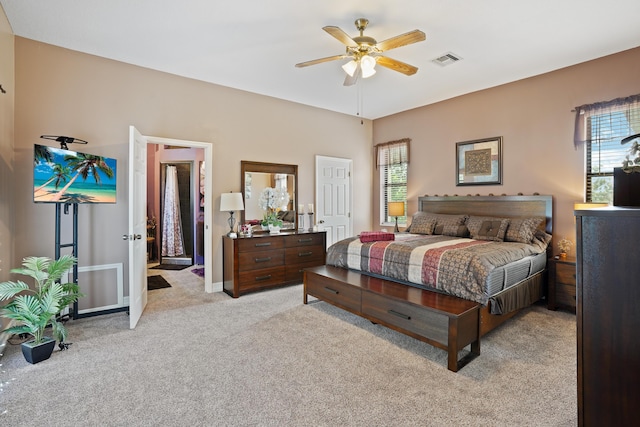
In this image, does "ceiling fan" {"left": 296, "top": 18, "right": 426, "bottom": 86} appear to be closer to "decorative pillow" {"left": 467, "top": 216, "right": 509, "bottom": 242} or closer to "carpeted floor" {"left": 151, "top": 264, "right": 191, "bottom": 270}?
"decorative pillow" {"left": 467, "top": 216, "right": 509, "bottom": 242}

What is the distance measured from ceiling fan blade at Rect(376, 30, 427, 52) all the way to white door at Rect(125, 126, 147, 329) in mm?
2593

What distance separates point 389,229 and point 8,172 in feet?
17.7

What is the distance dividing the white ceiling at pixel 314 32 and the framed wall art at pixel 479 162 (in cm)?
91

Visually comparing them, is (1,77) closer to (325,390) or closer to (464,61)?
(325,390)

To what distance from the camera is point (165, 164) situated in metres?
6.76

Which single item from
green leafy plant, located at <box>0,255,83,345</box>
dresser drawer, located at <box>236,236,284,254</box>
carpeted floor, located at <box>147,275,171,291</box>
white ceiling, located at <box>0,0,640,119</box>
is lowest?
carpeted floor, located at <box>147,275,171,291</box>

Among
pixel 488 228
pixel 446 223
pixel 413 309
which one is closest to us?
pixel 413 309

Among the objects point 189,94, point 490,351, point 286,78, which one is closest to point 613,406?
point 490,351

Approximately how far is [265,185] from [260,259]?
123cm

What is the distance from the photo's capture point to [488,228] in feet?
13.5

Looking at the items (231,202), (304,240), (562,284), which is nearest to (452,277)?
(562,284)

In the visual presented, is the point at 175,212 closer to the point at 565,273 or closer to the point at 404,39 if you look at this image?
the point at 404,39

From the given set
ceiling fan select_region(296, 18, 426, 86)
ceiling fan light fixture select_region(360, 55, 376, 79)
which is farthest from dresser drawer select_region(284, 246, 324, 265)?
ceiling fan light fixture select_region(360, 55, 376, 79)

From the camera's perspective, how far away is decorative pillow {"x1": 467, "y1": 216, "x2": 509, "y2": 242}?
13.1ft
